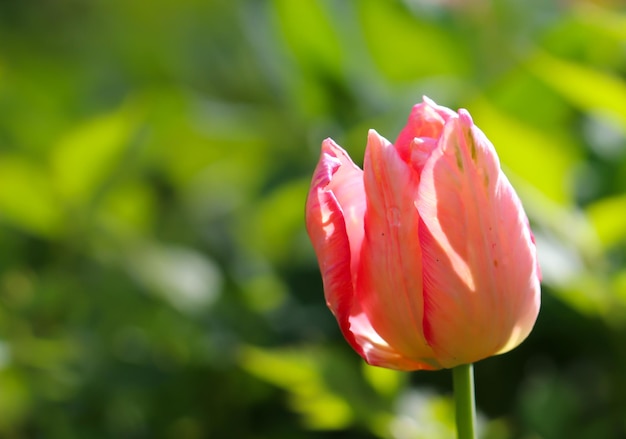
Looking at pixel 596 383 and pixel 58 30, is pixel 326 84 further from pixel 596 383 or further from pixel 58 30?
pixel 58 30

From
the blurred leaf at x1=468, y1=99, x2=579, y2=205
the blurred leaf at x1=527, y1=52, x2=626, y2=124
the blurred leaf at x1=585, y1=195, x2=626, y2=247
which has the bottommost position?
the blurred leaf at x1=585, y1=195, x2=626, y2=247

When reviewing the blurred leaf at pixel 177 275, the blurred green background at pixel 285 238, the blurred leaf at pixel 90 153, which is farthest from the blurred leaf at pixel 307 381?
the blurred leaf at pixel 90 153

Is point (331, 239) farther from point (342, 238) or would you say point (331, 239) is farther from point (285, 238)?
point (285, 238)

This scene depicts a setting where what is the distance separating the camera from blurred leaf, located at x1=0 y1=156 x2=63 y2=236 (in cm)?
90

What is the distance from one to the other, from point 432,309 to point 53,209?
62 centimetres

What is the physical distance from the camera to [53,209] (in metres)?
0.91

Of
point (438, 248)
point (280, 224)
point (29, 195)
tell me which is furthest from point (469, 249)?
point (29, 195)

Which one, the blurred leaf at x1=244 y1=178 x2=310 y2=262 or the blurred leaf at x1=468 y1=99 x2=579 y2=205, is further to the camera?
the blurred leaf at x1=244 y1=178 x2=310 y2=262

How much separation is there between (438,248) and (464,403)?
6 cm

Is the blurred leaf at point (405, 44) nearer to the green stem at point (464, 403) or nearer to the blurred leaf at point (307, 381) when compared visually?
the blurred leaf at point (307, 381)

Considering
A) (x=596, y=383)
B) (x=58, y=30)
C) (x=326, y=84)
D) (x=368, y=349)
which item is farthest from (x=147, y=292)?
(x=58, y=30)

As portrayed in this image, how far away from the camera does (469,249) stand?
35 centimetres

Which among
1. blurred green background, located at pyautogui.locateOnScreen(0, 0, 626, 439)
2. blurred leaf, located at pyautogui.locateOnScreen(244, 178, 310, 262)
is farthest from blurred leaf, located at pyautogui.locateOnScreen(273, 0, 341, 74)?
blurred leaf, located at pyautogui.locateOnScreen(244, 178, 310, 262)

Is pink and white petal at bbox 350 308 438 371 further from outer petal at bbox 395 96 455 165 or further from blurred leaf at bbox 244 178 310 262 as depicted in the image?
blurred leaf at bbox 244 178 310 262
